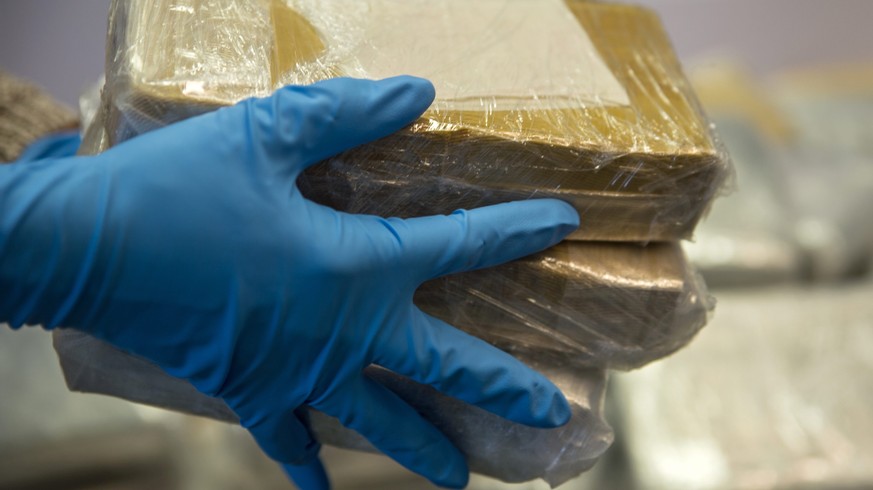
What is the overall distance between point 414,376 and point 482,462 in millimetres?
218

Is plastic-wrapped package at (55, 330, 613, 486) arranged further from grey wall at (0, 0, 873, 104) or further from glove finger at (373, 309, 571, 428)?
grey wall at (0, 0, 873, 104)

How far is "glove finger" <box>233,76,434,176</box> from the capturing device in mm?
634

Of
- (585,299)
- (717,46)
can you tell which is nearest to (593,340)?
(585,299)

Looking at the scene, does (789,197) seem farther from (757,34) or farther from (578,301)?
(578,301)

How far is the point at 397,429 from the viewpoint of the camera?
775mm

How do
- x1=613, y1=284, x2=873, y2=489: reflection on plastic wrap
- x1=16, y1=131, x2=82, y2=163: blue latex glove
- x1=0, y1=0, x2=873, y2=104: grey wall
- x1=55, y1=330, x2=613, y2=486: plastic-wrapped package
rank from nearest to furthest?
x1=55, y1=330, x2=613, y2=486: plastic-wrapped package < x1=16, y1=131, x2=82, y2=163: blue latex glove < x1=613, y1=284, x2=873, y2=489: reflection on plastic wrap < x1=0, y1=0, x2=873, y2=104: grey wall

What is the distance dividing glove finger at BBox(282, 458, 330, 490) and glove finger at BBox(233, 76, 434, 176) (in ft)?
1.39

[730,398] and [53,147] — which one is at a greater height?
[53,147]

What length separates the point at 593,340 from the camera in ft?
2.61

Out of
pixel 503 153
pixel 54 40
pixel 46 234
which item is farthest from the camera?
pixel 54 40

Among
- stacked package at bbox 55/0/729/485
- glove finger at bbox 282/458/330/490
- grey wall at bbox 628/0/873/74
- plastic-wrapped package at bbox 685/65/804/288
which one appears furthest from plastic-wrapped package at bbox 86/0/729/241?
grey wall at bbox 628/0/873/74

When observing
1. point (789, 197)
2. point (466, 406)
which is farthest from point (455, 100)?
point (789, 197)

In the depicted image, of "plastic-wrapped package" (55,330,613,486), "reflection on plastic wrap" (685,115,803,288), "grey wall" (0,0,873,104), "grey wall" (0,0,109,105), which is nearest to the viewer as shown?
"plastic-wrapped package" (55,330,613,486)

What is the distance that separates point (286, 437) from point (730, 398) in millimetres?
986
